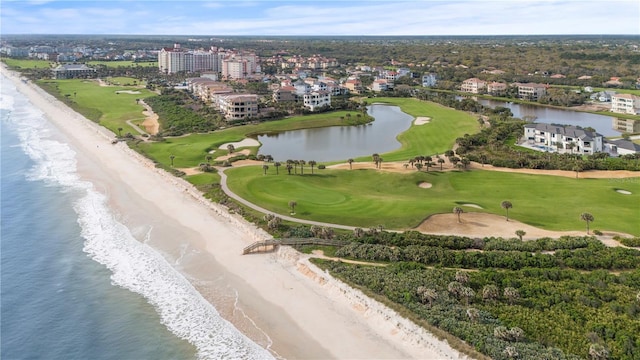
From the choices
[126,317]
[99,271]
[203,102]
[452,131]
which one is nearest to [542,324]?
[126,317]

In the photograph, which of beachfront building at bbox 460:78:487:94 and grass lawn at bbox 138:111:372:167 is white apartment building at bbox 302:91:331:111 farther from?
beachfront building at bbox 460:78:487:94

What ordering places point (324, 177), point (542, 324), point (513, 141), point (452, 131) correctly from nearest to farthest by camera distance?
point (542, 324) → point (324, 177) → point (513, 141) → point (452, 131)

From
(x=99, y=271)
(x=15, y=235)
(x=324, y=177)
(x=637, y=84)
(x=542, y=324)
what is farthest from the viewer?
(x=637, y=84)

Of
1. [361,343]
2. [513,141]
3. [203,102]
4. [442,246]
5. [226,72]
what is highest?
[226,72]

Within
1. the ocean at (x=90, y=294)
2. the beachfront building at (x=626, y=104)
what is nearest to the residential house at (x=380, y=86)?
the beachfront building at (x=626, y=104)

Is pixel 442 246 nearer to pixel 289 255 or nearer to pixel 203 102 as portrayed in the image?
pixel 289 255

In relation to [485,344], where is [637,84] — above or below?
above
